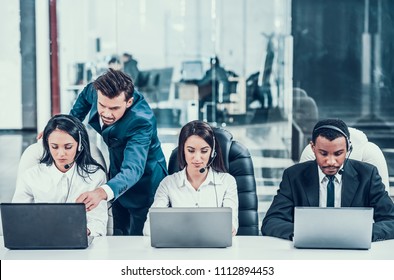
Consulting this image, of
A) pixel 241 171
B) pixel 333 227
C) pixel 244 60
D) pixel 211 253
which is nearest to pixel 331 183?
pixel 241 171

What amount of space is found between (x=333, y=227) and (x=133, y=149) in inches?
44.6

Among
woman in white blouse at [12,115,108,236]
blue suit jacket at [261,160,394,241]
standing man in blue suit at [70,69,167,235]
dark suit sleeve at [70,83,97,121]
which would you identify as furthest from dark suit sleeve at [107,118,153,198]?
blue suit jacket at [261,160,394,241]

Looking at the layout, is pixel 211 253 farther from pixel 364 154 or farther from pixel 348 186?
pixel 364 154

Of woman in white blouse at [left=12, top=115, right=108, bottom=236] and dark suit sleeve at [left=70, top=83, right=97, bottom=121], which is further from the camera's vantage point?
dark suit sleeve at [left=70, top=83, right=97, bottom=121]

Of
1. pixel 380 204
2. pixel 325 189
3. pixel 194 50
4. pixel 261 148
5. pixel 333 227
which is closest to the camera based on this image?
pixel 333 227

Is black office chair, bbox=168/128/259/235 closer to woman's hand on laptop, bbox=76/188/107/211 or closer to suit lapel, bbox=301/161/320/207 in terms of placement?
suit lapel, bbox=301/161/320/207

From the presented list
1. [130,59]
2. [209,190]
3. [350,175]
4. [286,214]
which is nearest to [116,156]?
[209,190]

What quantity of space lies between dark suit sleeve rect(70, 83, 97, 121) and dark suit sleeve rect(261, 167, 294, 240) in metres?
1.12

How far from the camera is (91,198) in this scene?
294 centimetres

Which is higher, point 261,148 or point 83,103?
point 83,103

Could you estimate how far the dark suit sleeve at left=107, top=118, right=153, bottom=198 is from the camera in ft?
10.4

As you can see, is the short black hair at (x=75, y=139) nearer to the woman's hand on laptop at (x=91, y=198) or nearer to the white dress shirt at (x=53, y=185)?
the white dress shirt at (x=53, y=185)
